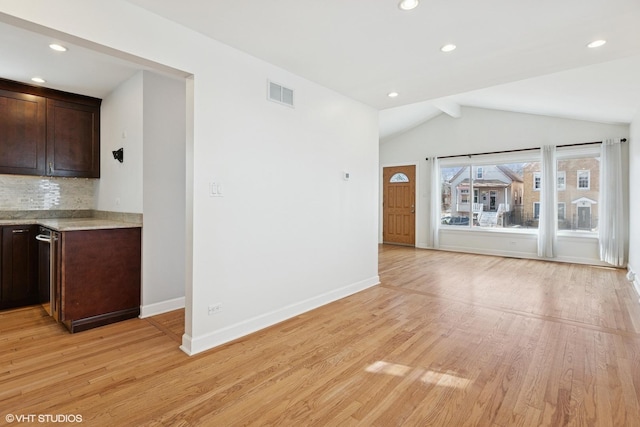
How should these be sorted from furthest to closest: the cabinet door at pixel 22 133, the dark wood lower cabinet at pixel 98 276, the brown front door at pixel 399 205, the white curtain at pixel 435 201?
the brown front door at pixel 399 205
the white curtain at pixel 435 201
the cabinet door at pixel 22 133
the dark wood lower cabinet at pixel 98 276

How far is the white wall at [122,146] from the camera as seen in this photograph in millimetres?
3184

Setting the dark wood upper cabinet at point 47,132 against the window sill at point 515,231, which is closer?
the dark wood upper cabinet at point 47,132

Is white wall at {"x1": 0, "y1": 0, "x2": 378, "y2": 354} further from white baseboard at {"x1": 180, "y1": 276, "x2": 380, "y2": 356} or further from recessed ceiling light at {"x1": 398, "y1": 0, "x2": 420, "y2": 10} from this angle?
recessed ceiling light at {"x1": 398, "y1": 0, "x2": 420, "y2": 10}

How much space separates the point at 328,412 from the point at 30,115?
4457mm

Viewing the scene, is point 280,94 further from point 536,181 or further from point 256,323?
point 536,181

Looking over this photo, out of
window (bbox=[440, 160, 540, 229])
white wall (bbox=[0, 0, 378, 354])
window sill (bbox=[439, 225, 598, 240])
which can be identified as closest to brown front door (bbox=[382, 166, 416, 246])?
window (bbox=[440, 160, 540, 229])

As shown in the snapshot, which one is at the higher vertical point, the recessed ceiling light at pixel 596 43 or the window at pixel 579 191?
the recessed ceiling light at pixel 596 43

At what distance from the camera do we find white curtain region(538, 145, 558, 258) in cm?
607

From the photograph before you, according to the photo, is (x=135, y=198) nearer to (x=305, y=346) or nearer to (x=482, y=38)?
(x=305, y=346)

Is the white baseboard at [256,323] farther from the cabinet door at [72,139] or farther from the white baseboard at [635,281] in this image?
the white baseboard at [635,281]

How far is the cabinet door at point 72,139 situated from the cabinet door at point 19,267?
32.2 inches

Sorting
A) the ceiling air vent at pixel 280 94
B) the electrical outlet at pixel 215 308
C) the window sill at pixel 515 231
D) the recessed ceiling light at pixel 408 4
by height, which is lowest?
the electrical outlet at pixel 215 308

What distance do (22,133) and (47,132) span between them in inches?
8.6

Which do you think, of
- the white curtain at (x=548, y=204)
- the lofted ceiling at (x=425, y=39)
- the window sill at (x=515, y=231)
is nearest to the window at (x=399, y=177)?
the window sill at (x=515, y=231)
